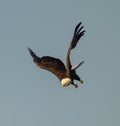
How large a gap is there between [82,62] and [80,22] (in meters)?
2.34

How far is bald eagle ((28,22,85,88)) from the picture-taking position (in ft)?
107

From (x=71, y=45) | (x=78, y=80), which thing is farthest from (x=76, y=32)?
(x=78, y=80)

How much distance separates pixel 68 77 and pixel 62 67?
2.33 ft

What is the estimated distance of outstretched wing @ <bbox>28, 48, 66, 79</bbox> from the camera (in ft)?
111

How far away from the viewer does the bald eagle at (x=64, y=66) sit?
32.7 m

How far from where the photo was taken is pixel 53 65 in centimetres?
3419

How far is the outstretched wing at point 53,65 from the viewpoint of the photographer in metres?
33.9

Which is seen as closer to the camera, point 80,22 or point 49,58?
point 80,22

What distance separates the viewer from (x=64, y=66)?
3384 centimetres

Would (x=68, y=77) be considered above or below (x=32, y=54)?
below

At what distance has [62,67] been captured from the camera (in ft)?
111

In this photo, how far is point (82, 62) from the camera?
32719mm

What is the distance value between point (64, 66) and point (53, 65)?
734 mm

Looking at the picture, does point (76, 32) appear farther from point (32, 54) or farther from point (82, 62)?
point (32, 54)
